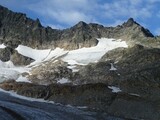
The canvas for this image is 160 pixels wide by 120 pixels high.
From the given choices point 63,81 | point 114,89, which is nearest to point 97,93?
point 114,89

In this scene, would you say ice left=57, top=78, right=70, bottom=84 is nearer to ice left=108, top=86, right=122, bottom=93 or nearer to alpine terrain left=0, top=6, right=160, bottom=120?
alpine terrain left=0, top=6, right=160, bottom=120

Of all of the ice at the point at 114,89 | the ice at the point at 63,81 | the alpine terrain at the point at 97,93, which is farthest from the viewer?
the ice at the point at 63,81

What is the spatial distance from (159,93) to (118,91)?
15.0 metres

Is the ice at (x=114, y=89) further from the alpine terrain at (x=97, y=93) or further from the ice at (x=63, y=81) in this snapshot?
the ice at (x=63, y=81)

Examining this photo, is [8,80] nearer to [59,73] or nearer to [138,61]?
[59,73]

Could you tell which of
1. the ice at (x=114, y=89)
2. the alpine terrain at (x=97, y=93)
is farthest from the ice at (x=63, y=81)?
the ice at (x=114, y=89)

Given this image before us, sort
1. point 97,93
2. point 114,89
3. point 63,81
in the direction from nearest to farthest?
point 97,93 < point 114,89 < point 63,81

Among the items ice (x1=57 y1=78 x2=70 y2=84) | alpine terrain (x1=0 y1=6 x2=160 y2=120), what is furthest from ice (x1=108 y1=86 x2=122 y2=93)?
ice (x1=57 y1=78 x2=70 y2=84)

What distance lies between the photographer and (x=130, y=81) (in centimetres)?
15838

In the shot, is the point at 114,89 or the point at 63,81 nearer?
the point at 114,89

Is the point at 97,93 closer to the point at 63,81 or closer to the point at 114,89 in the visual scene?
the point at 114,89

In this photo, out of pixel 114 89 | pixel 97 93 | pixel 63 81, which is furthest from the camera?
pixel 63 81

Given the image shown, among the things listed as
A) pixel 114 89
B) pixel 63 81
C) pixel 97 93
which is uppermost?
pixel 63 81

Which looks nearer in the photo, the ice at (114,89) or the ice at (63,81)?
the ice at (114,89)
